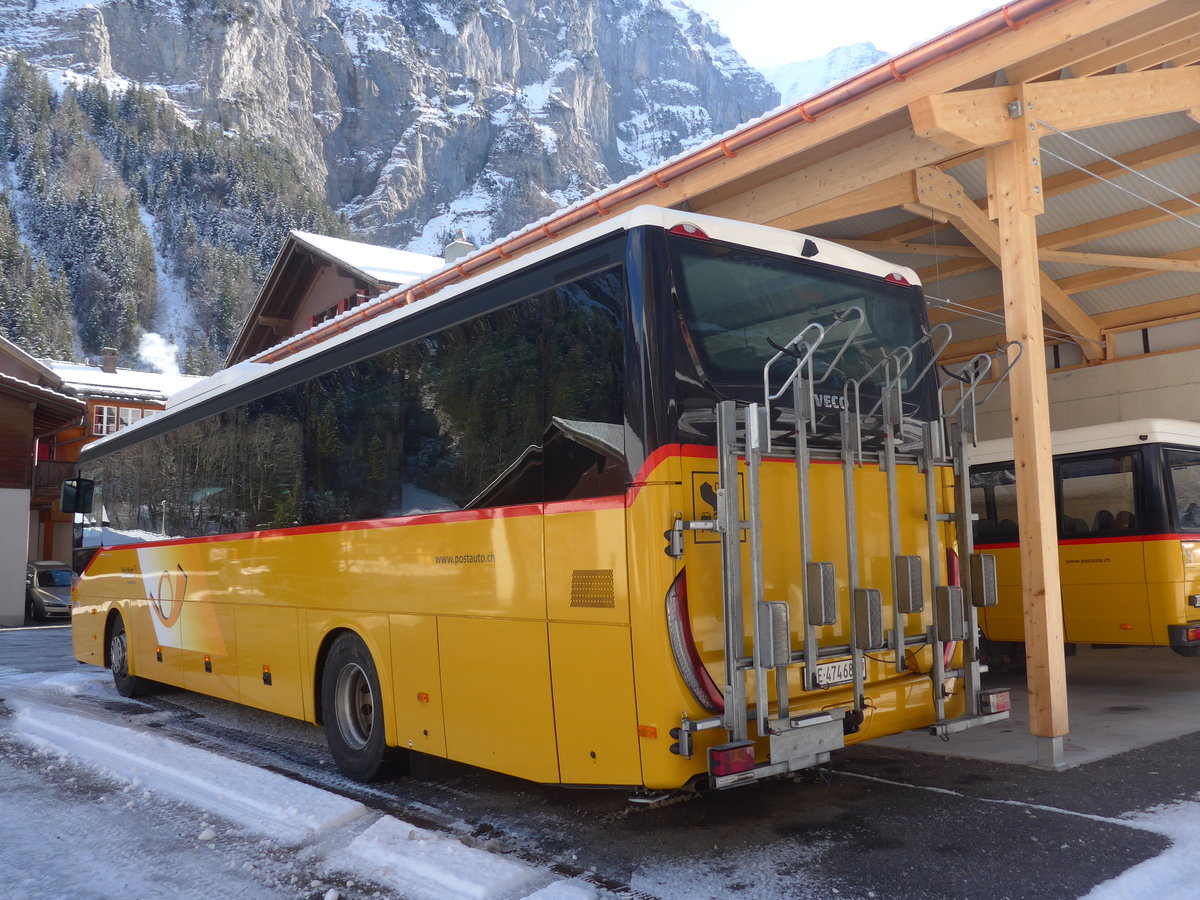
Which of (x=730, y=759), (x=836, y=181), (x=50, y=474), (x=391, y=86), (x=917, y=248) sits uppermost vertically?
(x=391, y=86)

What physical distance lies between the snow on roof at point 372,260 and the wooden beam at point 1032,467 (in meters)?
18.0

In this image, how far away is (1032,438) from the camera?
6828mm

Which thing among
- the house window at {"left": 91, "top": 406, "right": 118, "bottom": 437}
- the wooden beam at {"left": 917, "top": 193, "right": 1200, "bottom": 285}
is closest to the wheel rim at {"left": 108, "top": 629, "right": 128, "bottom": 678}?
the wooden beam at {"left": 917, "top": 193, "right": 1200, "bottom": 285}

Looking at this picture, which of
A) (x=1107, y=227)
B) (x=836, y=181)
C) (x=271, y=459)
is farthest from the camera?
(x=1107, y=227)

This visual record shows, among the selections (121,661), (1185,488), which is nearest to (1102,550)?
(1185,488)

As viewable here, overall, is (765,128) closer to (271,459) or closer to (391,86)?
(271,459)

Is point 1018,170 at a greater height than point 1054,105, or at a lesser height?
lesser

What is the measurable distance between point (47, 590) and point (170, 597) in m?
20.2

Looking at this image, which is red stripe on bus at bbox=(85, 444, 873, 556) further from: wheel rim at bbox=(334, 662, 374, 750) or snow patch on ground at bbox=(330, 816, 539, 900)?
snow patch on ground at bbox=(330, 816, 539, 900)

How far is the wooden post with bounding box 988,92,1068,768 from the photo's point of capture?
21.7ft

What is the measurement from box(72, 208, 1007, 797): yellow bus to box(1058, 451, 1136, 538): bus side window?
16.7 feet

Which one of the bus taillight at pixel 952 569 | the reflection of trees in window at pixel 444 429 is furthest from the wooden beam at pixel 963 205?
the reflection of trees in window at pixel 444 429

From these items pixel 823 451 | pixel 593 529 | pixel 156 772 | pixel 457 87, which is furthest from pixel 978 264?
pixel 457 87

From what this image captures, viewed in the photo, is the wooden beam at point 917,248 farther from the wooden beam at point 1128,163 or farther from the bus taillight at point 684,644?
the bus taillight at point 684,644
